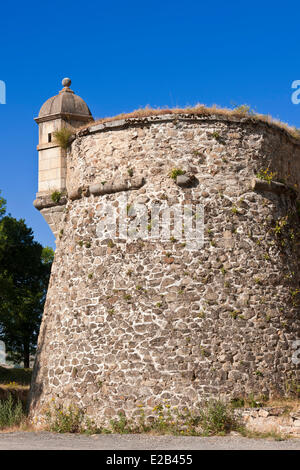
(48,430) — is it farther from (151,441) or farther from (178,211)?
(178,211)

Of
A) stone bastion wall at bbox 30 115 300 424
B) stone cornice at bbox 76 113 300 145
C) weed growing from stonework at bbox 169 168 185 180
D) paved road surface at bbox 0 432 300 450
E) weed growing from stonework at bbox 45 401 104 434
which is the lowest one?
paved road surface at bbox 0 432 300 450

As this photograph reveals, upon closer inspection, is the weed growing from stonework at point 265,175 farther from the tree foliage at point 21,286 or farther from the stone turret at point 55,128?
the tree foliage at point 21,286

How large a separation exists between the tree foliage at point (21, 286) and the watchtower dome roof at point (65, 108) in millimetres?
17273

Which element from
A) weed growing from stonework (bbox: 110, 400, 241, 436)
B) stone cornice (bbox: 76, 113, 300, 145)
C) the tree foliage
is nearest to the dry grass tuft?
stone cornice (bbox: 76, 113, 300, 145)

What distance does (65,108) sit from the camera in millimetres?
20141

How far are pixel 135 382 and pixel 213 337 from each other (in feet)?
7.47

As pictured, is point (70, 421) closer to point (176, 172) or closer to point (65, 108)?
point (176, 172)

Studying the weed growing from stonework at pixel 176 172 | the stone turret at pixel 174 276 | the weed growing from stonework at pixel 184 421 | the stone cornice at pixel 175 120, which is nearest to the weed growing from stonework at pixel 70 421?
the stone turret at pixel 174 276

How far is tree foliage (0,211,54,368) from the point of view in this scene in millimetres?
36375

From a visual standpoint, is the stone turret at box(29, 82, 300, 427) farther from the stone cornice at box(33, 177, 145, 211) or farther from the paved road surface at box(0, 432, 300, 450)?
the paved road surface at box(0, 432, 300, 450)

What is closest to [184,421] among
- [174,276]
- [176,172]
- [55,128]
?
[174,276]

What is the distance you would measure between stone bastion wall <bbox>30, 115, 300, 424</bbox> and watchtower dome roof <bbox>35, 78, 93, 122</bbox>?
1.81 m

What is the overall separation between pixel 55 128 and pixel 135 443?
1067 centimetres

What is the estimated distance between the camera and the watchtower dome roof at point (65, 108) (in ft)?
66.0
